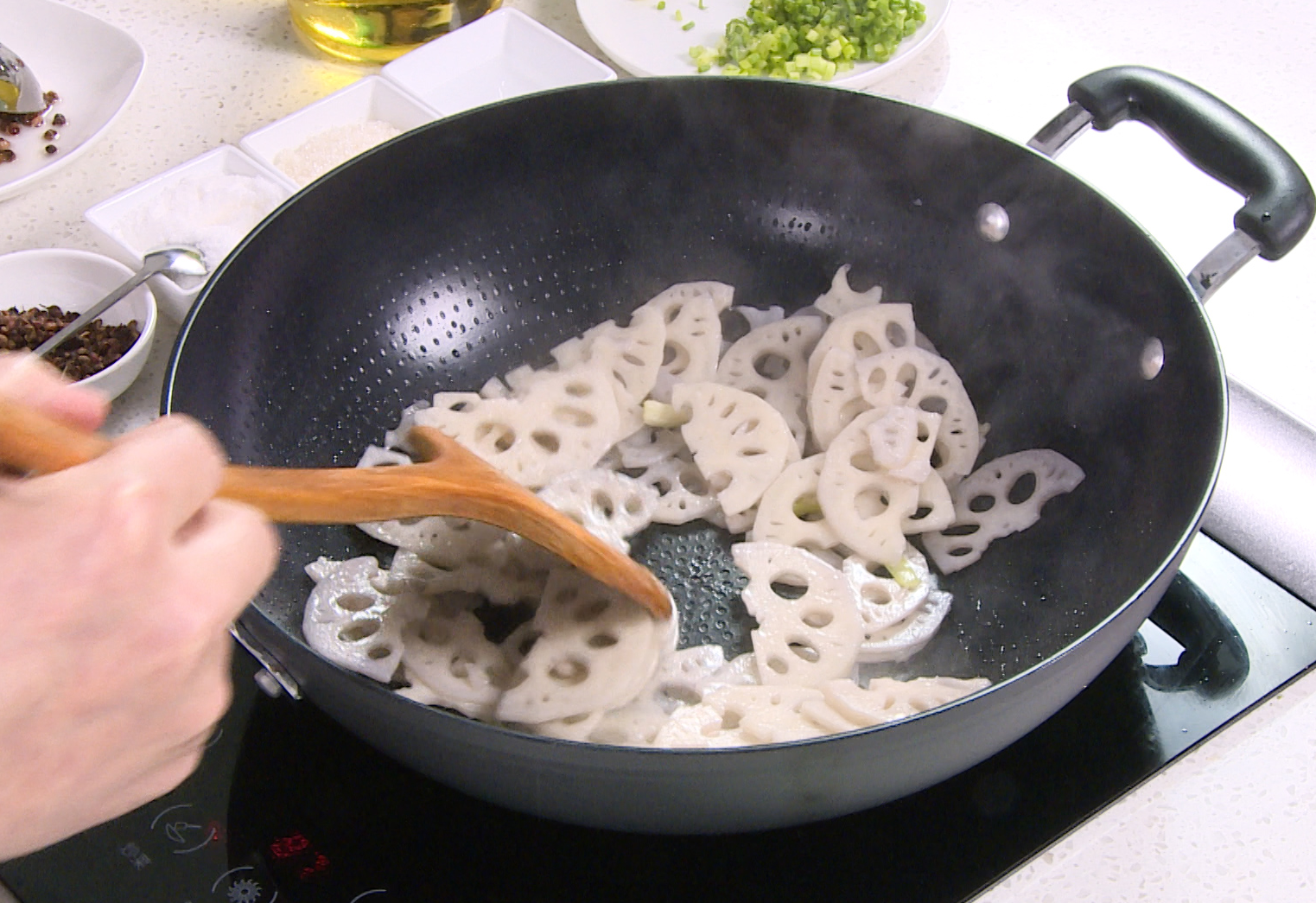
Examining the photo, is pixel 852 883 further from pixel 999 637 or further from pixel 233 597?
pixel 233 597

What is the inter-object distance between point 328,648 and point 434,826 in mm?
157

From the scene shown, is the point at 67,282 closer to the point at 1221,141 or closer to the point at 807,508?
the point at 807,508

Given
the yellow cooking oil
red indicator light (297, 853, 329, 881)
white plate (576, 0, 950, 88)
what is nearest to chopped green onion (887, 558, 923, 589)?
red indicator light (297, 853, 329, 881)

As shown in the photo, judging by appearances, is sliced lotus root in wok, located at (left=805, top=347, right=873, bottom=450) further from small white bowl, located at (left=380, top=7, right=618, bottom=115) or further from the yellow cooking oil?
the yellow cooking oil

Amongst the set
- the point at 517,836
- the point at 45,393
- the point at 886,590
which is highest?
the point at 45,393

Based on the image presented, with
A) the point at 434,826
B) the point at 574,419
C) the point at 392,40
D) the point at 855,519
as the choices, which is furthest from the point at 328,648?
the point at 392,40

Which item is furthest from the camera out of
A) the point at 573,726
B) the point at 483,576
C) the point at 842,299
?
the point at 842,299

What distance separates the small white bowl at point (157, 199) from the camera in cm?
111

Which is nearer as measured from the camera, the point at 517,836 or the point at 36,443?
the point at 36,443

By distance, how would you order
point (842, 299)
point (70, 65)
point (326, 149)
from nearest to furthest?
point (842, 299) < point (326, 149) < point (70, 65)

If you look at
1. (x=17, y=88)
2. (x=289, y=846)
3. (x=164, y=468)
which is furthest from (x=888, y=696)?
(x=17, y=88)

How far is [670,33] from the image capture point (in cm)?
142

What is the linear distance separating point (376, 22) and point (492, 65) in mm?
149

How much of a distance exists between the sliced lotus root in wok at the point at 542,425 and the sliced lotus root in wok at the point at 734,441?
8 cm
